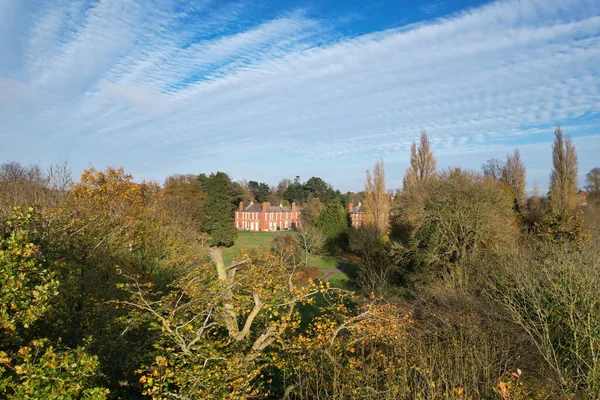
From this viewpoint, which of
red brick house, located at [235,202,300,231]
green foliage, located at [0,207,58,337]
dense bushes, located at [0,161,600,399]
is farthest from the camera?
red brick house, located at [235,202,300,231]

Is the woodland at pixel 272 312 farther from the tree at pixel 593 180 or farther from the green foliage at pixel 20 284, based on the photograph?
the tree at pixel 593 180

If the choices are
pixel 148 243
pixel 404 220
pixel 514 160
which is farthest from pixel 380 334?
pixel 514 160

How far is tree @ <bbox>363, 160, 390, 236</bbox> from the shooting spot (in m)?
35.1

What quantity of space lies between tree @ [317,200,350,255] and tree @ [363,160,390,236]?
6118 mm

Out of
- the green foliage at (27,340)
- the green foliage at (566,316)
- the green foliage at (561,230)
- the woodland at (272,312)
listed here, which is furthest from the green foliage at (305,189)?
the green foliage at (27,340)

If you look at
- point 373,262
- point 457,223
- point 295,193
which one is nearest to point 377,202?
point 373,262

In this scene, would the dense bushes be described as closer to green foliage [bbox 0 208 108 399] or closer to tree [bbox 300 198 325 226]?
green foliage [bbox 0 208 108 399]

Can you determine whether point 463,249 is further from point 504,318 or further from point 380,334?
point 380,334

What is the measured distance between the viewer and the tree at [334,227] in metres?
40.8

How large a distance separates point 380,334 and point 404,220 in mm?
17811

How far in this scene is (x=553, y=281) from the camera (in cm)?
972

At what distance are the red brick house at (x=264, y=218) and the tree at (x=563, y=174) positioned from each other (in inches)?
1724

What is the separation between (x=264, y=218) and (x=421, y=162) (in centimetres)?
3911

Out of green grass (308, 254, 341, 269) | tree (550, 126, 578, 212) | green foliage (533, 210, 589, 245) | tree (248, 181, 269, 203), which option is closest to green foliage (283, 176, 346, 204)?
tree (248, 181, 269, 203)
